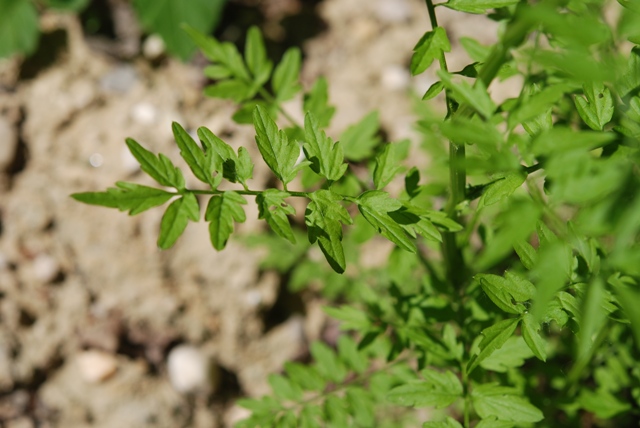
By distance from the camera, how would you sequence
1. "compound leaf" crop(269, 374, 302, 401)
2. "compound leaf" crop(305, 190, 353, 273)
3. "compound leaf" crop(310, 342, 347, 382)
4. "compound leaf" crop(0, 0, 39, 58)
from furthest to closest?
1. "compound leaf" crop(0, 0, 39, 58)
2. "compound leaf" crop(310, 342, 347, 382)
3. "compound leaf" crop(269, 374, 302, 401)
4. "compound leaf" crop(305, 190, 353, 273)

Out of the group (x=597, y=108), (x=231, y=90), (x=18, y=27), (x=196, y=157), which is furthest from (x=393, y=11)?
(x=196, y=157)

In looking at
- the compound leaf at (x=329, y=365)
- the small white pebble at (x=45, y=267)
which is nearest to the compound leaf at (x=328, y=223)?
the compound leaf at (x=329, y=365)

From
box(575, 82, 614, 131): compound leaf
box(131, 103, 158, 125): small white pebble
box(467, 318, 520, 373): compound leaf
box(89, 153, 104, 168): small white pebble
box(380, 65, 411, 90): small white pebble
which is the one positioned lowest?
box(89, 153, 104, 168): small white pebble

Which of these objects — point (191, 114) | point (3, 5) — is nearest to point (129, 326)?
point (191, 114)

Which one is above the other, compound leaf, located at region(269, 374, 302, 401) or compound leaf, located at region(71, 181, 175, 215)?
compound leaf, located at region(71, 181, 175, 215)

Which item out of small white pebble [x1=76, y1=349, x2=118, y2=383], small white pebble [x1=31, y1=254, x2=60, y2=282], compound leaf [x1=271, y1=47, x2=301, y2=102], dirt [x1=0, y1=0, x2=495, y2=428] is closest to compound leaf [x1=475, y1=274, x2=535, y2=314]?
compound leaf [x1=271, y1=47, x2=301, y2=102]

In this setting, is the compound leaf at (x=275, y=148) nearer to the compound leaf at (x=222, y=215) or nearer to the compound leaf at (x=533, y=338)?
the compound leaf at (x=222, y=215)

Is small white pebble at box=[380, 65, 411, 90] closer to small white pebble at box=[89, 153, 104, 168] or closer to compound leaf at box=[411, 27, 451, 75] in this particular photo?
small white pebble at box=[89, 153, 104, 168]
